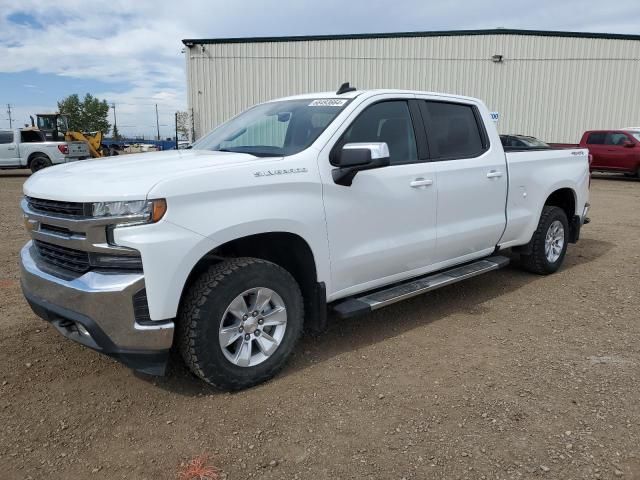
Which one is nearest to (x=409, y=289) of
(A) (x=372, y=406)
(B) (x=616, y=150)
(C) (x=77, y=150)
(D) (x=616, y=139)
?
(A) (x=372, y=406)

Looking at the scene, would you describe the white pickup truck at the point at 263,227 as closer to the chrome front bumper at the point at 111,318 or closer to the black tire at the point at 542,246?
the chrome front bumper at the point at 111,318

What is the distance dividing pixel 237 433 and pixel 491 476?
133 centimetres

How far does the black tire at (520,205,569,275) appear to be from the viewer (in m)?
5.78

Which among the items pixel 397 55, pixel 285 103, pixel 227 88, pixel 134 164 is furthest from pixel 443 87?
pixel 134 164

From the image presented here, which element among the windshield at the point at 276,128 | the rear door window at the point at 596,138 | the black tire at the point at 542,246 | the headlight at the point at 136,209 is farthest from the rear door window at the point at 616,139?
the headlight at the point at 136,209

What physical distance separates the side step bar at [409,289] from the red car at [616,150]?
51.3 feet

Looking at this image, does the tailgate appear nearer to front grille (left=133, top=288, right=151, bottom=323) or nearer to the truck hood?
the truck hood

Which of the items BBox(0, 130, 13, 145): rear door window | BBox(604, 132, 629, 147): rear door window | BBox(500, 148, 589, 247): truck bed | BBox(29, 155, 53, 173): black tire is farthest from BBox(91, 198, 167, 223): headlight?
BBox(0, 130, 13, 145): rear door window

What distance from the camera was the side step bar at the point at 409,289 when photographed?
12.4ft

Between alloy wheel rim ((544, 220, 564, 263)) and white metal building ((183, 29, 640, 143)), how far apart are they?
733 inches

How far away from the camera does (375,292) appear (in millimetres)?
4199

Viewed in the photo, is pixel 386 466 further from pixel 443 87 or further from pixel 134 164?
pixel 443 87

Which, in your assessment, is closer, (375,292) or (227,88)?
(375,292)

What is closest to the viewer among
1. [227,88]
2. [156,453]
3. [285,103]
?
[156,453]
